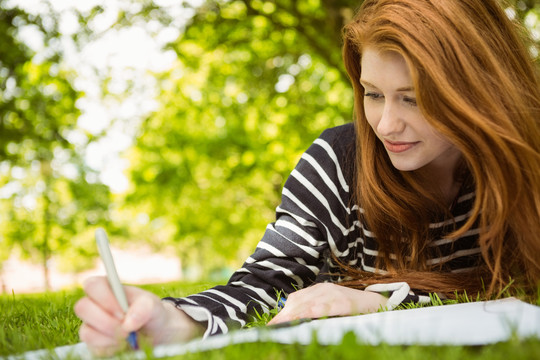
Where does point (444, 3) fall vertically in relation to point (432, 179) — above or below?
above

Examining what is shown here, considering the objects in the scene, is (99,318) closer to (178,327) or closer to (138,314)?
(138,314)

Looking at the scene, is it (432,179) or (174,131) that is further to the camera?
(174,131)

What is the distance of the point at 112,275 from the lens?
140 cm

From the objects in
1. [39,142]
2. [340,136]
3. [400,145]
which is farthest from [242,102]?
[400,145]

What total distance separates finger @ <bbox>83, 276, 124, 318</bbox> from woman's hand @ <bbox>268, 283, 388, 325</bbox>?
0.49 meters

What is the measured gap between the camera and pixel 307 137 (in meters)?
10.9

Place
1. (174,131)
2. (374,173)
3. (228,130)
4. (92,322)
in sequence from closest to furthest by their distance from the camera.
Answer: (92,322) → (374,173) → (228,130) → (174,131)

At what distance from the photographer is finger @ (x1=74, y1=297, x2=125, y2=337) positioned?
1.42 metres

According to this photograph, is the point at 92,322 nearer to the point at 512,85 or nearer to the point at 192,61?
the point at 512,85

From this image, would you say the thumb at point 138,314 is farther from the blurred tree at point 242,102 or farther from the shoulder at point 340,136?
the blurred tree at point 242,102

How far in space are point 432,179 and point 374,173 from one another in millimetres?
313

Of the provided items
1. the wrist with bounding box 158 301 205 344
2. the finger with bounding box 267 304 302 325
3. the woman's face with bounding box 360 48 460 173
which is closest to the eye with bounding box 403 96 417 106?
the woman's face with bounding box 360 48 460 173

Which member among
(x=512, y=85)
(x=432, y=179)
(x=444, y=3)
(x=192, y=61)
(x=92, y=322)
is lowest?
(x=92, y=322)

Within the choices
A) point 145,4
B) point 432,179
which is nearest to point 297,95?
point 145,4
